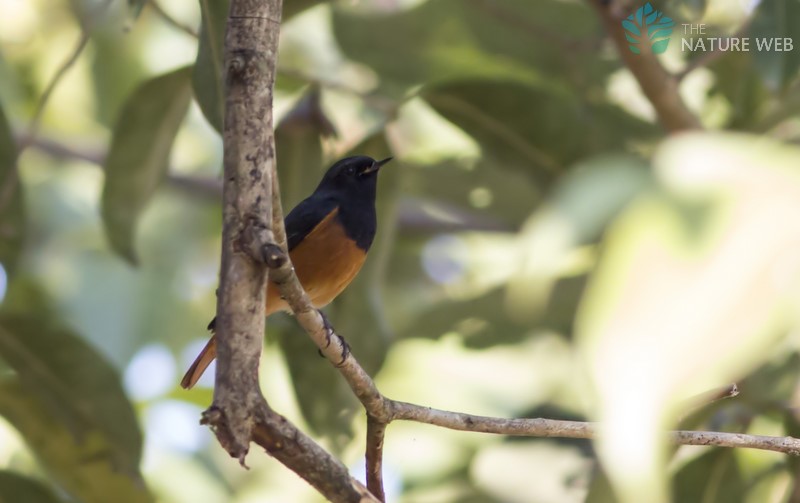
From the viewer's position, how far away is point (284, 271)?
1836 mm

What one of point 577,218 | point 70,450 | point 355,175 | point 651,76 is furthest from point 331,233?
point 577,218

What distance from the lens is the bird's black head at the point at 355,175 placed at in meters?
3.92

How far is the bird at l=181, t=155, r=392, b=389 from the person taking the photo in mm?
3699

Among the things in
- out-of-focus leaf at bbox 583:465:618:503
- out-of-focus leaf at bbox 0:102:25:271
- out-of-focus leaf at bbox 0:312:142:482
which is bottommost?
out-of-focus leaf at bbox 583:465:618:503

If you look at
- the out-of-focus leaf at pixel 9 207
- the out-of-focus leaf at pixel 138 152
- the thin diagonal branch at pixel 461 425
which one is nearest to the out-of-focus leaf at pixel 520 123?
the out-of-focus leaf at pixel 138 152

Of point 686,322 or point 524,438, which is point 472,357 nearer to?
point 524,438

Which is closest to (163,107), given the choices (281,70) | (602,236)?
(281,70)

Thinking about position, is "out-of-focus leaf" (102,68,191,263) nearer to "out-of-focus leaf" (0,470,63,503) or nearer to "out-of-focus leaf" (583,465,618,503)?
"out-of-focus leaf" (0,470,63,503)

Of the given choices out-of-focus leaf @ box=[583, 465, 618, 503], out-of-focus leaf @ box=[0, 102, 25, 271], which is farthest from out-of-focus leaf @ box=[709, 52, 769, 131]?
out-of-focus leaf @ box=[0, 102, 25, 271]

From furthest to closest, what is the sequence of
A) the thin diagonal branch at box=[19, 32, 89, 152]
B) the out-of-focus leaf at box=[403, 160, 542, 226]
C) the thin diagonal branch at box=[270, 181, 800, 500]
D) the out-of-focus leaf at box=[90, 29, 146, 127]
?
the out-of-focus leaf at box=[90, 29, 146, 127], the out-of-focus leaf at box=[403, 160, 542, 226], the thin diagonal branch at box=[19, 32, 89, 152], the thin diagonal branch at box=[270, 181, 800, 500]

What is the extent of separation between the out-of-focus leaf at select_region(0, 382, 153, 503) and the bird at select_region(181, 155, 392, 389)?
0.37m

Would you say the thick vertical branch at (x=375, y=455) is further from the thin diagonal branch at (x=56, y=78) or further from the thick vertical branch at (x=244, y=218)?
the thin diagonal branch at (x=56, y=78)

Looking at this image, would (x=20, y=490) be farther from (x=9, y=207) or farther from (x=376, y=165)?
(x=376, y=165)

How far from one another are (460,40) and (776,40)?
6.31ft
